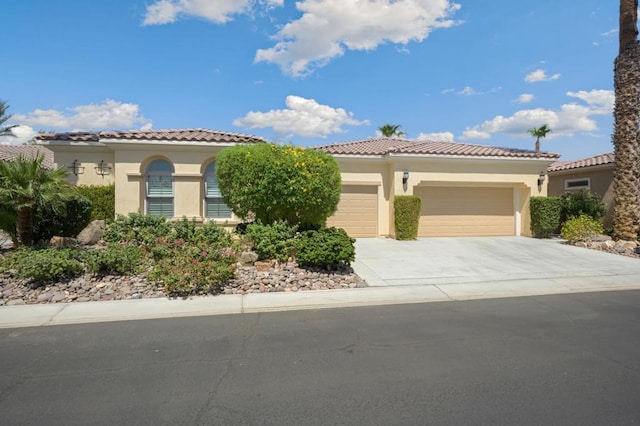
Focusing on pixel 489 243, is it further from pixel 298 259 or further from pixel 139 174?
pixel 139 174

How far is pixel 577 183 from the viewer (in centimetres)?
1864

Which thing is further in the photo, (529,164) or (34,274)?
(529,164)

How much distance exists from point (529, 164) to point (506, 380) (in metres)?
14.4

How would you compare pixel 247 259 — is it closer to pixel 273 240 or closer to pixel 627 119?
pixel 273 240

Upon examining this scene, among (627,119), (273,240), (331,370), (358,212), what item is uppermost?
(627,119)

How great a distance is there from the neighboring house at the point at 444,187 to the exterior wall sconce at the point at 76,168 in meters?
9.06

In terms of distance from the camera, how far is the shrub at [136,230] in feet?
31.5

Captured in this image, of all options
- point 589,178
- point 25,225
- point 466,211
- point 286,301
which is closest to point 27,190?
point 25,225

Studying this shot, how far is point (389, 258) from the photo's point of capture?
36.1 feet

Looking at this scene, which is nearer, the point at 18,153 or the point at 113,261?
the point at 113,261

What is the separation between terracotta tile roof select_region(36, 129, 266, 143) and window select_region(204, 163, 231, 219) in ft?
3.66

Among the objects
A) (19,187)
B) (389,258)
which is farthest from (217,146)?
(389,258)

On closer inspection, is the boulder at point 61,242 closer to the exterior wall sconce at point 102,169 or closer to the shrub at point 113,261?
the shrub at point 113,261

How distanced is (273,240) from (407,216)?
275 inches
